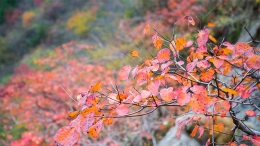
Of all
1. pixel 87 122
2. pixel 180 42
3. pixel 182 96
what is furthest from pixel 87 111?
pixel 180 42

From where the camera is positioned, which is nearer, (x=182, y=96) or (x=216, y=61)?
(x=182, y=96)

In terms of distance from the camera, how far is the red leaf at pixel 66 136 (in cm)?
138

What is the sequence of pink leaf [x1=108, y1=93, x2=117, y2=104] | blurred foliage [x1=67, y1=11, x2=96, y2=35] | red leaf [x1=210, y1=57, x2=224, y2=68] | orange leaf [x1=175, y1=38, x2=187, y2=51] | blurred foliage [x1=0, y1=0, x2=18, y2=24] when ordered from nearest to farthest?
pink leaf [x1=108, y1=93, x2=117, y2=104] → red leaf [x1=210, y1=57, x2=224, y2=68] → orange leaf [x1=175, y1=38, x2=187, y2=51] → blurred foliage [x1=67, y1=11, x2=96, y2=35] → blurred foliage [x1=0, y1=0, x2=18, y2=24]

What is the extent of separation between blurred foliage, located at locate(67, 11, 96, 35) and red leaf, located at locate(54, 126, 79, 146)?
52.4ft

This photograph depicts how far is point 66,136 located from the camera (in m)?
1.40

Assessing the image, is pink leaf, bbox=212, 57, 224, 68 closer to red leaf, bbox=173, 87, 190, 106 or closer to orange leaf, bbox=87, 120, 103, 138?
red leaf, bbox=173, 87, 190, 106

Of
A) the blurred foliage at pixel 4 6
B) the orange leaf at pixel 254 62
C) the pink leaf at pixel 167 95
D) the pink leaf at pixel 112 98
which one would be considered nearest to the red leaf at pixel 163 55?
the pink leaf at pixel 167 95

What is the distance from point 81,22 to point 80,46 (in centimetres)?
541

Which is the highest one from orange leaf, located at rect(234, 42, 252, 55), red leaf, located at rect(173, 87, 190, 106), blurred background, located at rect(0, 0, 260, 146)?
orange leaf, located at rect(234, 42, 252, 55)

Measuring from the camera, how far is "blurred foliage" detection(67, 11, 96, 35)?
16953 mm

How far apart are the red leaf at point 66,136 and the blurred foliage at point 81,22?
15957mm

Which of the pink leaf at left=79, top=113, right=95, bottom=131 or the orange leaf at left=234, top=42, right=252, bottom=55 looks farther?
the orange leaf at left=234, top=42, right=252, bottom=55

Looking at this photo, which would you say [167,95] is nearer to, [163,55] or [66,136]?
[163,55]

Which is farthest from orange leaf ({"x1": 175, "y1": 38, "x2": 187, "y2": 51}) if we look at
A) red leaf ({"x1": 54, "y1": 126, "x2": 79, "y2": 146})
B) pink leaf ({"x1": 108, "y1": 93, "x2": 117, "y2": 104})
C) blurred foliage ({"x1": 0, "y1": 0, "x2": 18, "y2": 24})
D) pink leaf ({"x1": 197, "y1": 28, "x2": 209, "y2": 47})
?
blurred foliage ({"x1": 0, "y1": 0, "x2": 18, "y2": 24})
